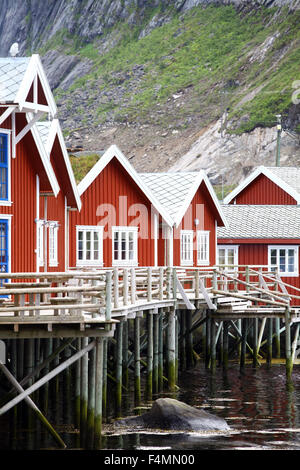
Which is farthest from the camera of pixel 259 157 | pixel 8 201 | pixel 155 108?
pixel 155 108

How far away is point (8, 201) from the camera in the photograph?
2714cm

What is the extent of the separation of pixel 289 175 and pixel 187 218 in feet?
49.0

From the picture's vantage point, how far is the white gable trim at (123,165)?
3597 centimetres

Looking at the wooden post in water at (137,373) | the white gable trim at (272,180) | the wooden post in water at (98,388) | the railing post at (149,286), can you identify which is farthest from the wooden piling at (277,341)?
the wooden post in water at (98,388)

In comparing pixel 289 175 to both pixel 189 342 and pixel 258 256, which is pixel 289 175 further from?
pixel 189 342

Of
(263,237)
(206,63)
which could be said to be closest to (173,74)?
(206,63)

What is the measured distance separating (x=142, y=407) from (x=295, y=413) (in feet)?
14.0

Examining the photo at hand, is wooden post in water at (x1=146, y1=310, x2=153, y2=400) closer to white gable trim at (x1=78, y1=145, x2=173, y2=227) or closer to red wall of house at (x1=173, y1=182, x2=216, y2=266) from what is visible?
white gable trim at (x1=78, y1=145, x2=173, y2=227)

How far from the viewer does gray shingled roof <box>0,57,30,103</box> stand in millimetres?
26188

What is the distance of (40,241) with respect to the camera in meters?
30.0

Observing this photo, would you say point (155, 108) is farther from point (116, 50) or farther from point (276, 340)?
point (276, 340)

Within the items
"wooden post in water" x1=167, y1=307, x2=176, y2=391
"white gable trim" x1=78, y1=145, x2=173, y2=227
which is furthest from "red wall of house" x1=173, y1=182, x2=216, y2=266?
"wooden post in water" x1=167, y1=307, x2=176, y2=391

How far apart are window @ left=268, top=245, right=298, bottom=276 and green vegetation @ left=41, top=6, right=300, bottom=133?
57.4 metres

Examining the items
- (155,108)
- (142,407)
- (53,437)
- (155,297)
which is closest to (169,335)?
(155,297)
